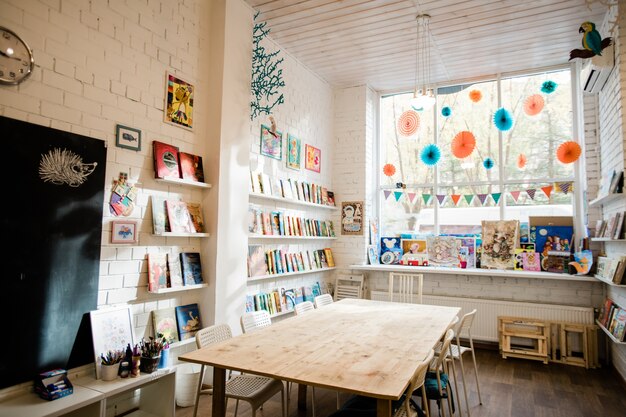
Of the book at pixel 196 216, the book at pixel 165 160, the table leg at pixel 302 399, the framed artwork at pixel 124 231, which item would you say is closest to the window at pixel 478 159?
the book at pixel 196 216

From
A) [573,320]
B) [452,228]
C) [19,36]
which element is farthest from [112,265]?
[573,320]

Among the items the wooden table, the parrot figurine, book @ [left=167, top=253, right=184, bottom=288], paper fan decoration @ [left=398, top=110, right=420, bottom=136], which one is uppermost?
the parrot figurine

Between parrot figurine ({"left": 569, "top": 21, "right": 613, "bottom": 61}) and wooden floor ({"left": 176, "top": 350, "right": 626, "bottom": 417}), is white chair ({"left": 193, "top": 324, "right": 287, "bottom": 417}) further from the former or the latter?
parrot figurine ({"left": 569, "top": 21, "right": 613, "bottom": 61})

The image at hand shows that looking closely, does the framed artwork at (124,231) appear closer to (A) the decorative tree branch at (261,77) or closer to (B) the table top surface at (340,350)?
(B) the table top surface at (340,350)

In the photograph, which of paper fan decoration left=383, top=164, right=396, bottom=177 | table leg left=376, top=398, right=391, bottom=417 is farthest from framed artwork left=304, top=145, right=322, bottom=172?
table leg left=376, top=398, right=391, bottom=417

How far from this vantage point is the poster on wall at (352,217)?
611 cm

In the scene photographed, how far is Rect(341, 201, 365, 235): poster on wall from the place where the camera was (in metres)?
6.11

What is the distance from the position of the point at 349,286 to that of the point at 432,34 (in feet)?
11.8

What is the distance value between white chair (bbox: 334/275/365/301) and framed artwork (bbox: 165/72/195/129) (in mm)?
3419

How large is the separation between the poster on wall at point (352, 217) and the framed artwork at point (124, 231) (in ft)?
12.0

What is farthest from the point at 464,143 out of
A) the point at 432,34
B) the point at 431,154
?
the point at 432,34

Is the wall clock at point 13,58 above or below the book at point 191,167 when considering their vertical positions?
above

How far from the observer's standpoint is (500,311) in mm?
5133

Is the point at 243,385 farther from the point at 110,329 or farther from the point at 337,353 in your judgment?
the point at 110,329
